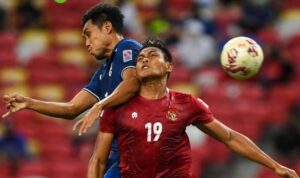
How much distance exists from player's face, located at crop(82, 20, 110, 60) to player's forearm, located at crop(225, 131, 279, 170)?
4.05 feet

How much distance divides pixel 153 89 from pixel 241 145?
2.83 ft

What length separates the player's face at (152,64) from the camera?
8070 millimetres

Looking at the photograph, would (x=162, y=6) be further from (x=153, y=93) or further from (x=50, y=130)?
(x=153, y=93)

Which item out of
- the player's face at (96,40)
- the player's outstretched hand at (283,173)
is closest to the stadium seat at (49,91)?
the player's face at (96,40)

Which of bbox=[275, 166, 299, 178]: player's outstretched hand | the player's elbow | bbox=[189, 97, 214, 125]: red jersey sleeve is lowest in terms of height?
bbox=[275, 166, 299, 178]: player's outstretched hand

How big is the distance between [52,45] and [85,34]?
9.34m

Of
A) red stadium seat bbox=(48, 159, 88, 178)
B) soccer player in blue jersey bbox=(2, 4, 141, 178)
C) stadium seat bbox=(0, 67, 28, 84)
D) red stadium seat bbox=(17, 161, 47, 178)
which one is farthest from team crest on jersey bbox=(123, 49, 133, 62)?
stadium seat bbox=(0, 67, 28, 84)

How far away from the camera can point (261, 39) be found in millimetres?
16359

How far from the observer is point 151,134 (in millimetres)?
8125

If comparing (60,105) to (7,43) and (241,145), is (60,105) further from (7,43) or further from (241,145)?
(7,43)

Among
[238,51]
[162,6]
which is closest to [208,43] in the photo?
[162,6]

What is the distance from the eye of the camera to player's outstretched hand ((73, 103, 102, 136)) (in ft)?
25.5

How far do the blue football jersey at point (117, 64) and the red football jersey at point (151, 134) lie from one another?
1.11 feet

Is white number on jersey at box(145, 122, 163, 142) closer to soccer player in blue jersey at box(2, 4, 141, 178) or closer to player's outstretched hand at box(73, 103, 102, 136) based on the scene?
soccer player in blue jersey at box(2, 4, 141, 178)
